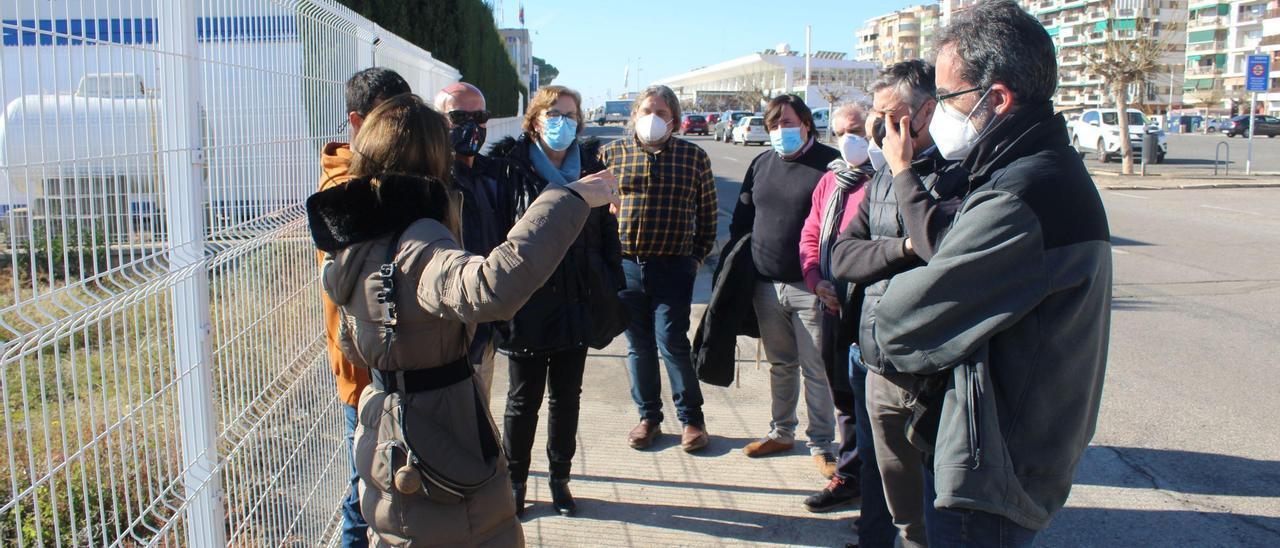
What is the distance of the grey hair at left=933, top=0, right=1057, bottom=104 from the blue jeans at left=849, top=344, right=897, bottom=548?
4.41ft

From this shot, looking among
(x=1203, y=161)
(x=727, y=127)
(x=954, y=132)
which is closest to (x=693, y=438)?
(x=954, y=132)

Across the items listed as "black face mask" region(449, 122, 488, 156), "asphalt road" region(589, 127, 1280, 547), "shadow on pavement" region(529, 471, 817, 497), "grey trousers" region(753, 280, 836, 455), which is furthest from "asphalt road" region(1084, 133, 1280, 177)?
"black face mask" region(449, 122, 488, 156)

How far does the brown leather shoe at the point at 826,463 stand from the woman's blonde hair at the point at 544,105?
202cm

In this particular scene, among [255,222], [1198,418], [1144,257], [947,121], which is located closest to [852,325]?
[947,121]

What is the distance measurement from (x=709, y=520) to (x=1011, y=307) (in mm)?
2461

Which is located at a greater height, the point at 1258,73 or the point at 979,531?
the point at 1258,73

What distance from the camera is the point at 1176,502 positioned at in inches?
174

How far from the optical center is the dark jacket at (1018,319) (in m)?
2.10

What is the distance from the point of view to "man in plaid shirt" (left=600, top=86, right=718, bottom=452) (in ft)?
16.4

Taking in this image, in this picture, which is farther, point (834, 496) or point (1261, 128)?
point (1261, 128)

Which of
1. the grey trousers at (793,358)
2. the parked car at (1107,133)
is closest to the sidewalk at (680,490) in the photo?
the grey trousers at (793,358)

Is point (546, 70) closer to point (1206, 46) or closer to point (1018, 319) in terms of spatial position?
point (1206, 46)

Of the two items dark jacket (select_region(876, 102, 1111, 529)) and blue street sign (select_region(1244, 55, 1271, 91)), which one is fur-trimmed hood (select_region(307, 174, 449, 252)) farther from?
blue street sign (select_region(1244, 55, 1271, 91))

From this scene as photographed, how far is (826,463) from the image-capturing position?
477 cm
